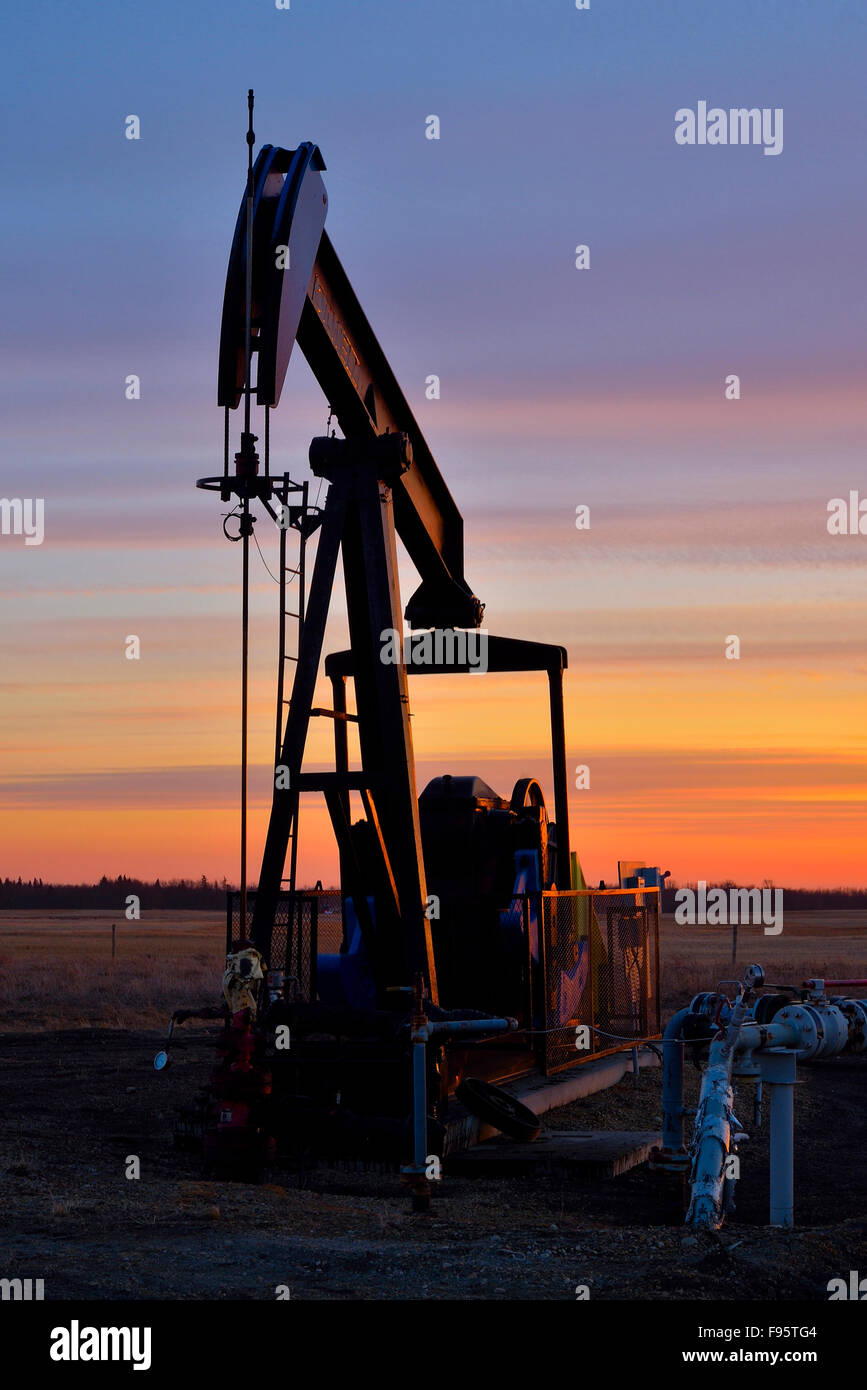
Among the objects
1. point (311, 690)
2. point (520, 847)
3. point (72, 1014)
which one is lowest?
point (72, 1014)

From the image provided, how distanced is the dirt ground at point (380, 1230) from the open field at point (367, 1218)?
17 millimetres

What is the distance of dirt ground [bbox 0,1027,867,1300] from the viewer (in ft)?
22.0

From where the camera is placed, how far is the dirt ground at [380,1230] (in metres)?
6.70

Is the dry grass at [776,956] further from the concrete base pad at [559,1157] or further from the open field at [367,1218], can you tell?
the concrete base pad at [559,1157]

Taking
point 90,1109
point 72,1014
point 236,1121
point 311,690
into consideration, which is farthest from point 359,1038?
point 72,1014

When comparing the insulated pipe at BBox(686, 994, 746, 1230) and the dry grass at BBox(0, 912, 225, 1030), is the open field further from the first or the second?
the dry grass at BBox(0, 912, 225, 1030)

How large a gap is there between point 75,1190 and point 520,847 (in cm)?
595

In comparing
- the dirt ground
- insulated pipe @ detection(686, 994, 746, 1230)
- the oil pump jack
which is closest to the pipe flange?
insulated pipe @ detection(686, 994, 746, 1230)

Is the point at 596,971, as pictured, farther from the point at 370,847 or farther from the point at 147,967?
the point at 147,967

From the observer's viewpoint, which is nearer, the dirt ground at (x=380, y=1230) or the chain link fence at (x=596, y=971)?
the dirt ground at (x=380, y=1230)

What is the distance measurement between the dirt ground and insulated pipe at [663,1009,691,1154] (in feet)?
0.97

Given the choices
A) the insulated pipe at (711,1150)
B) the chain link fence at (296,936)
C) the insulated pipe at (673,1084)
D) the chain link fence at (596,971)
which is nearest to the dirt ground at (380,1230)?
the insulated pipe at (711,1150)

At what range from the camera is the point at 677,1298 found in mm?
6398
